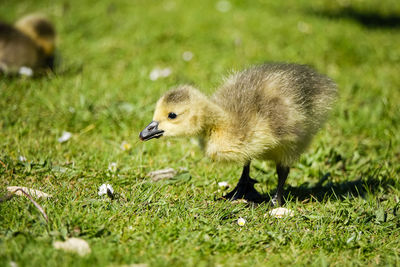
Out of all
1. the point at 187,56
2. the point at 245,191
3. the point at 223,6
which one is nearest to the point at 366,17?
the point at 223,6

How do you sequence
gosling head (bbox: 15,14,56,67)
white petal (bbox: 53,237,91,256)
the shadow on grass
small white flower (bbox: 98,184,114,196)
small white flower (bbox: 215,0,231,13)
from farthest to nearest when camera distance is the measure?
1. the shadow on grass
2. small white flower (bbox: 215,0,231,13)
3. gosling head (bbox: 15,14,56,67)
4. small white flower (bbox: 98,184,114,196)
5. white petal (bbox: 53,237,91,256)

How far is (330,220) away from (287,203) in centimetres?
35

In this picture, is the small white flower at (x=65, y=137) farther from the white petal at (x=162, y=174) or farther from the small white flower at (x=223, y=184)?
the small white flower at (x=223, y=184)

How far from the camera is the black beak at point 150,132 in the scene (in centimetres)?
317

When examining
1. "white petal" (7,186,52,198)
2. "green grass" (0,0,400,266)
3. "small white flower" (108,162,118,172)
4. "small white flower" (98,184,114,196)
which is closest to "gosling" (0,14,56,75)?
"green grass" (0,0,400,266)

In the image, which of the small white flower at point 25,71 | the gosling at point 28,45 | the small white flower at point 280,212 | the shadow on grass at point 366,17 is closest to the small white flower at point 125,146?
the small white flower at point 280,212

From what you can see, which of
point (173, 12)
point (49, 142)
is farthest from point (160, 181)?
point (173, 12)

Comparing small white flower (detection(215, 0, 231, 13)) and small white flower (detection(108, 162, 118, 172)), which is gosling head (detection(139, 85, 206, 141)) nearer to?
small white flower (detection(108, 162, 118, 172))

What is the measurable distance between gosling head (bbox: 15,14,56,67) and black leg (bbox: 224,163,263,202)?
12.1 ft

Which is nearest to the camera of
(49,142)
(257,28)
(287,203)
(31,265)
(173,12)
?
(31,265)

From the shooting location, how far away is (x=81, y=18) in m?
7.34

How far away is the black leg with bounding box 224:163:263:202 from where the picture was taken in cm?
339

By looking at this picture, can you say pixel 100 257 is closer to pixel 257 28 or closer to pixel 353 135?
pixel 353 135

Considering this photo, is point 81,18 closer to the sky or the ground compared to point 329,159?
closer to the sky
